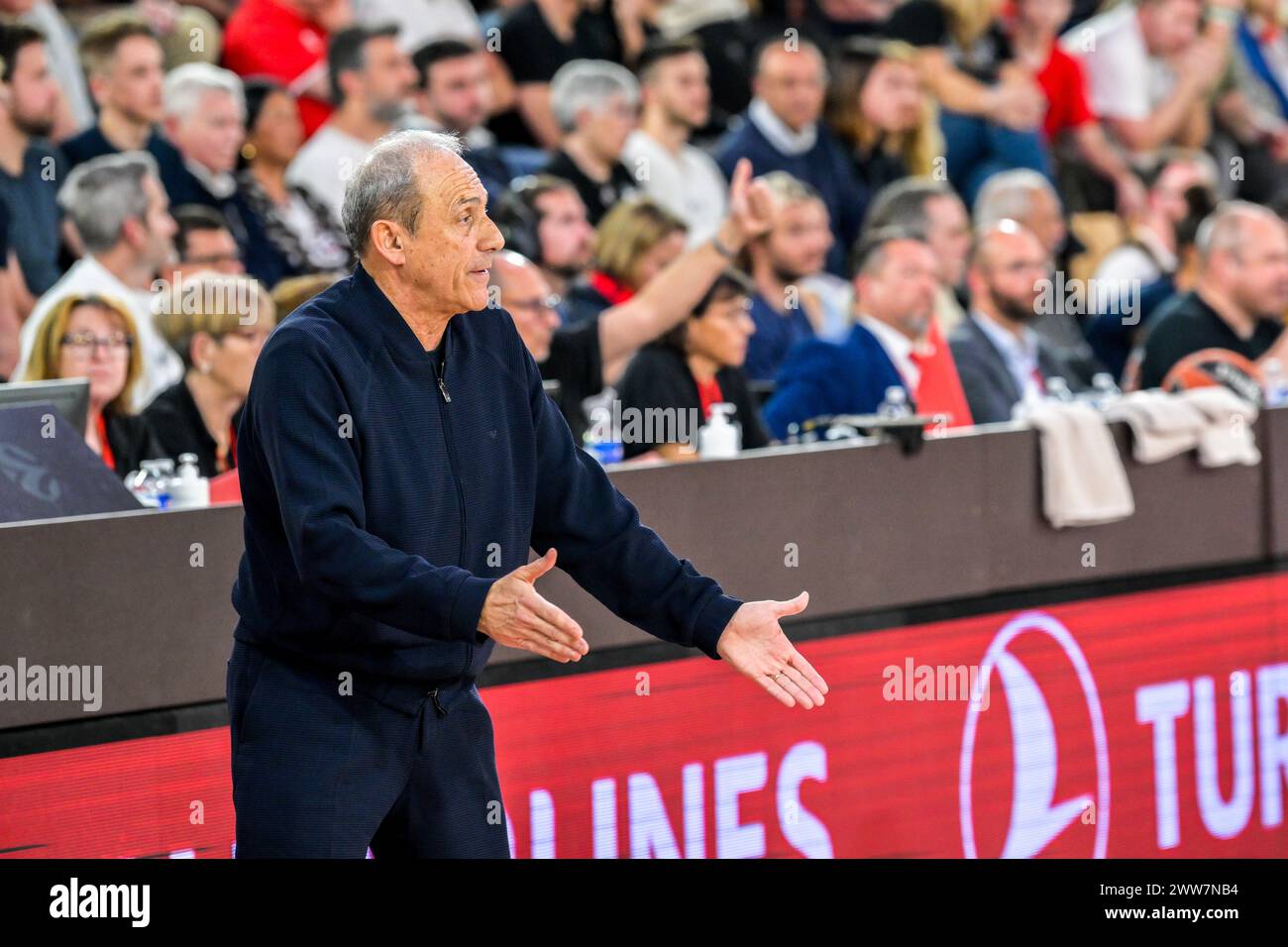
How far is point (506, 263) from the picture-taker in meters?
5.63

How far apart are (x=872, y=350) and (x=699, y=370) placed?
686mm

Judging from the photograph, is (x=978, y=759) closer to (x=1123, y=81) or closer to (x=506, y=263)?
(x=506, y=263)

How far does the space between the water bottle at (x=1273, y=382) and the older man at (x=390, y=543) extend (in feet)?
11.9

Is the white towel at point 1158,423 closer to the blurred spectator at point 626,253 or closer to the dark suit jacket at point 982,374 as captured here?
the dark suit jacket at point 982,374

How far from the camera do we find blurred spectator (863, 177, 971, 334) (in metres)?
7.35

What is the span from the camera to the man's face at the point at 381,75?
6.95 meters

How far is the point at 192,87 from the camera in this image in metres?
6.60

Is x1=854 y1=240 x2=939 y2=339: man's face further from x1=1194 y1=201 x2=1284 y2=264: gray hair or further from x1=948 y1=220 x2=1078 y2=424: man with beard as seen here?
x1=1194 y1=201 x2=1284 y2=264: gray hair

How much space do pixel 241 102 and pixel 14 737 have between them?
3.51 meters

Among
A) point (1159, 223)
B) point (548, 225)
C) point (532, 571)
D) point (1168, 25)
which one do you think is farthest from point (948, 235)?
point (532, 571)

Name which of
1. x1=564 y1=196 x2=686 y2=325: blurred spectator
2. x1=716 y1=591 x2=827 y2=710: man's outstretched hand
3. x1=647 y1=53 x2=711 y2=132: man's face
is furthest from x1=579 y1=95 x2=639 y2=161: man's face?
x1=716 y1=591 x2=827 y2=710: man's outstretched hand

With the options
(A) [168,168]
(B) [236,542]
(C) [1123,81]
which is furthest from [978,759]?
(C) [1123,81]

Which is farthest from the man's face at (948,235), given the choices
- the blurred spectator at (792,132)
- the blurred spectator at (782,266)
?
the blurred spectator at (792,132)

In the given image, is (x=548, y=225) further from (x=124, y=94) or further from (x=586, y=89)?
(x=124, y=94)
